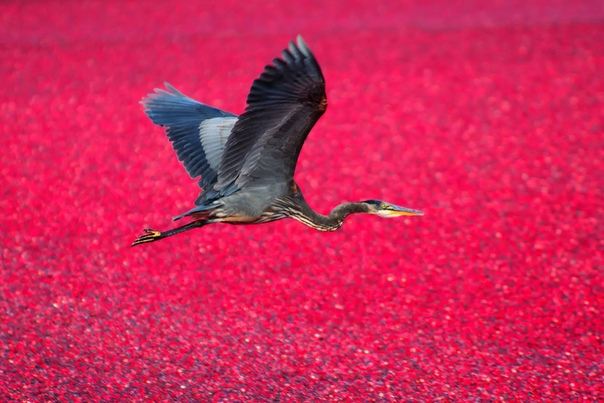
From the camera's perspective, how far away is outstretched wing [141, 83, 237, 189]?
464 centimetres

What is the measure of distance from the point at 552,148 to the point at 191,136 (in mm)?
4116

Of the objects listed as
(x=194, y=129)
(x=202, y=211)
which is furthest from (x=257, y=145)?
(x=194, y=129)

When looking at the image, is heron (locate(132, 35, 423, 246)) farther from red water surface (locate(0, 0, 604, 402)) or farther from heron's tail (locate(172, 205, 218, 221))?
red water surface (locate(0, 0, 604, 402))

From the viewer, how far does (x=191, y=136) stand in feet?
15.7

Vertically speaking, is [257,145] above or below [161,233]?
above

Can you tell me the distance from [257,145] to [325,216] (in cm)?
62

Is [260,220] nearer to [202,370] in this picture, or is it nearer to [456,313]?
[202,370]

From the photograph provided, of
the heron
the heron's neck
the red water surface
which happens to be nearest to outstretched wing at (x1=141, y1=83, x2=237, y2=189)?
the heron

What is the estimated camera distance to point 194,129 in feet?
15.8

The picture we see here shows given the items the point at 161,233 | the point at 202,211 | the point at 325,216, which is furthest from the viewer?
the point at 325,216

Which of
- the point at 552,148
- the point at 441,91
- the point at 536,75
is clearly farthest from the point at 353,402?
the point at 536,75

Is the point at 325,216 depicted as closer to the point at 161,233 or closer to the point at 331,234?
the point at 161,233

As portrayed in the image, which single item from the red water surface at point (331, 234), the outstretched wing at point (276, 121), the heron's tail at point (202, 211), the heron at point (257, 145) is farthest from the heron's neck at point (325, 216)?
the red water surface at point (331, 234)

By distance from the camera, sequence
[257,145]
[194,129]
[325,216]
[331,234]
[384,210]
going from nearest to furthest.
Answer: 1. [257,145]
2. [325,216]
3. [384,210]
4. [194,129]
5. [331,234]
